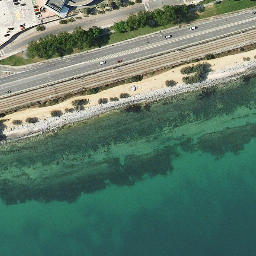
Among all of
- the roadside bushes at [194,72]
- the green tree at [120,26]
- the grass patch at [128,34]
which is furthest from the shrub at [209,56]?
the green tree at [120,26]

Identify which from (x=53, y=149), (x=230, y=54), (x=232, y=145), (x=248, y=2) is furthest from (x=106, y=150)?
(x=248, y=2)

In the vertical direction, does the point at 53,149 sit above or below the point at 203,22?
below

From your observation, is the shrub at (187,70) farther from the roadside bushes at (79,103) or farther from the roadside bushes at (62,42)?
the roadside bushes at (79,103)

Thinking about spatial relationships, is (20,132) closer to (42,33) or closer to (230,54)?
(42,33)

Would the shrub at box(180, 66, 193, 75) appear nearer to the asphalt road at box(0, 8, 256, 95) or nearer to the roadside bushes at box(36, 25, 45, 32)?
the asphalt road at box(0, 8, 256, 95)

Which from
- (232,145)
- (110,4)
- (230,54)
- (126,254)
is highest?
(110,4)
